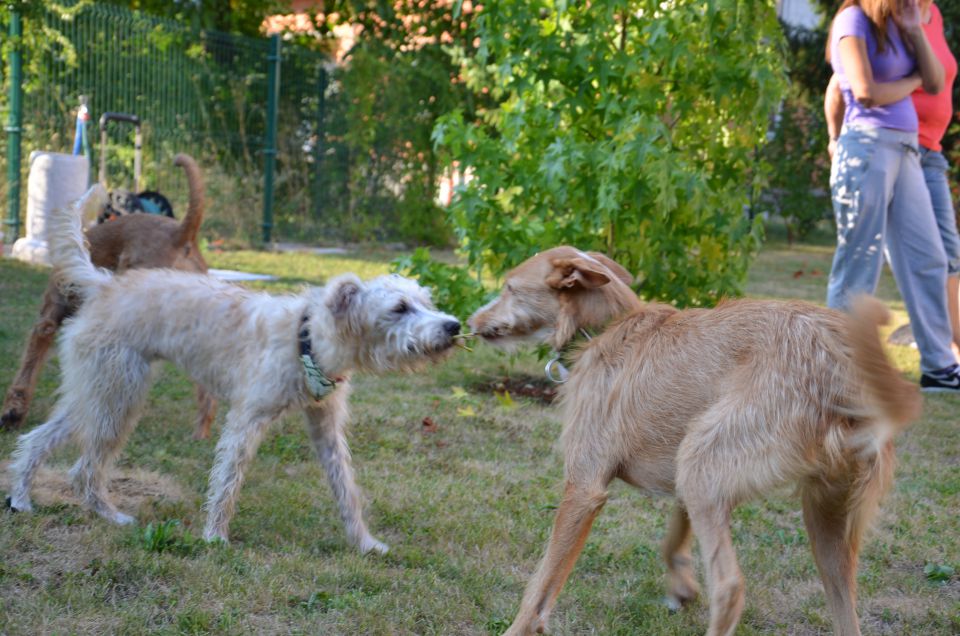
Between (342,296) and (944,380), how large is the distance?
17.3 feet

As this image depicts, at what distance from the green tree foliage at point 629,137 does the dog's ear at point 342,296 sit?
7.47 feet

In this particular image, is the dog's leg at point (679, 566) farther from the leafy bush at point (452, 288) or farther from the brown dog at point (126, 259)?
the leafy bush at point (452, 288)

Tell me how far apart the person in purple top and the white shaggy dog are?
356 cm

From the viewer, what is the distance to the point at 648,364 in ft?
11.1

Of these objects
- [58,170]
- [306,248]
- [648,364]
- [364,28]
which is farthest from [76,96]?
[648,364]

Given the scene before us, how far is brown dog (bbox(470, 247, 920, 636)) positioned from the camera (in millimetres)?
2955

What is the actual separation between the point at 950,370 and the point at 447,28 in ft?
38.1

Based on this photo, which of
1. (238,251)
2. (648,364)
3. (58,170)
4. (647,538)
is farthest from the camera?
(238,251)

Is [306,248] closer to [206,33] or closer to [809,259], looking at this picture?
[206,33]

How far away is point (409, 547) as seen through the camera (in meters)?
4.25

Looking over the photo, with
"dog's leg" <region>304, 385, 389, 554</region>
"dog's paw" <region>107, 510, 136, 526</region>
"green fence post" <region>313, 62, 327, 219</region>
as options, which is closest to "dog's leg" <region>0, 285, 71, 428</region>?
"dog's paw" <region>107, 510, 136, 526</region>

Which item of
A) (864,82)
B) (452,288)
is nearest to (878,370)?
(864,82)

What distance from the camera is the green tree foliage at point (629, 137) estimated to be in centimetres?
620

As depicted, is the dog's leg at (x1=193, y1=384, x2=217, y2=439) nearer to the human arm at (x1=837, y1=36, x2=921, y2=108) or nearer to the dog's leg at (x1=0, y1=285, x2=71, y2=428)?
the dog's leg at (x1=0, y1=285, x2=71, y2=428)
